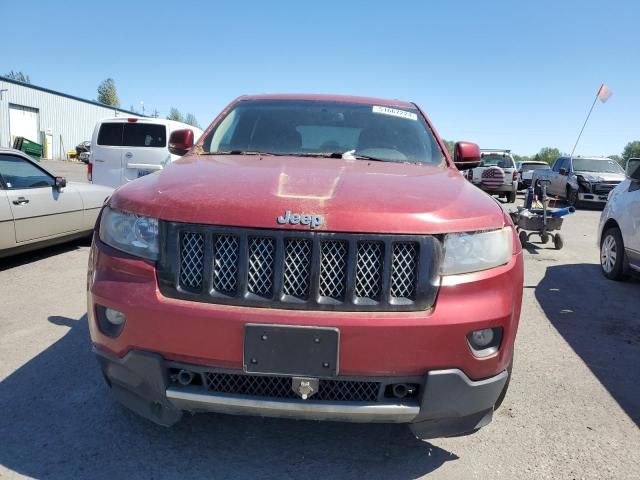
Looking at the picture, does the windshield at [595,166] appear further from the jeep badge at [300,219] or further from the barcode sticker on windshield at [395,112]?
the jeep badge at [300,219]

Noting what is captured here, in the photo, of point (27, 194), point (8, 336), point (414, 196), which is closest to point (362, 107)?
point (414, 196)

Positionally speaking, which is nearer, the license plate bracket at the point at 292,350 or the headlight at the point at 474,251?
the license plate bracket at the point at 292,350

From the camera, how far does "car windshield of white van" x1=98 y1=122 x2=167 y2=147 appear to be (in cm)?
976

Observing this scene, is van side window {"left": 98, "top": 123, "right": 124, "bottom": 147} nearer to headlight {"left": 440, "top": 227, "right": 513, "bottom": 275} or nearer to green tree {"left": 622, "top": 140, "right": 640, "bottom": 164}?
headlight {"left": 440, "top": 227, "right": 513, "bottom": 275}

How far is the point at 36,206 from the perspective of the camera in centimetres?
624

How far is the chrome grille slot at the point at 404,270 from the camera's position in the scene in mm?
2055

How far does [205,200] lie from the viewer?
2.13 m

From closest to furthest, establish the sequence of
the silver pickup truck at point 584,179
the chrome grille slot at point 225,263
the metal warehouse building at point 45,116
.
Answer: the chrome grille slot at point 225,263, the silver pickup truck at point 584,179, the metal warehouse building at point 45,116

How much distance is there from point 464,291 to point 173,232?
1.20m

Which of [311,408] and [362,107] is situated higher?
[362,107]

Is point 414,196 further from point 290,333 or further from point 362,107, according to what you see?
point 362,107

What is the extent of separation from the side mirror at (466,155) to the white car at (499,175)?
14.4 metres

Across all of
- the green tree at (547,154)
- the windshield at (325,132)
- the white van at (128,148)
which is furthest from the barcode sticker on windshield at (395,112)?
the green tree at (547,154)

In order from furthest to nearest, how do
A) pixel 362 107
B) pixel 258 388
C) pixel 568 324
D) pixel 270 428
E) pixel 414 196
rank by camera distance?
pixel 568 324, pixel 362 107, pixel 270 428, pixel 414 196, pixel 258 388
